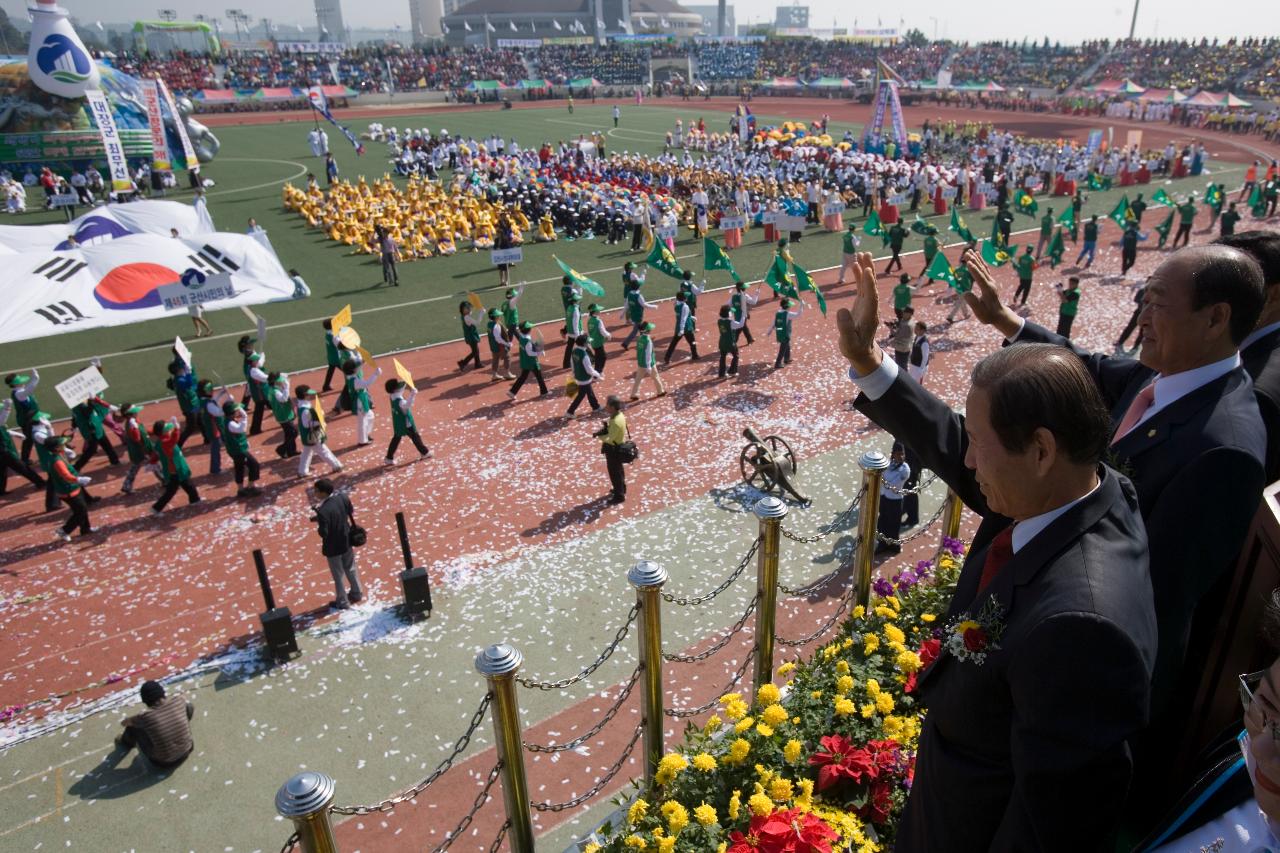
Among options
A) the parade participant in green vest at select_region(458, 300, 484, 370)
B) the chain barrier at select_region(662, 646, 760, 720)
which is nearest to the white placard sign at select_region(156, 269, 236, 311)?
the parade participant in green vest at select_region(458, 300, 484, 370)

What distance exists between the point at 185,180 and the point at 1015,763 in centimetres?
4260

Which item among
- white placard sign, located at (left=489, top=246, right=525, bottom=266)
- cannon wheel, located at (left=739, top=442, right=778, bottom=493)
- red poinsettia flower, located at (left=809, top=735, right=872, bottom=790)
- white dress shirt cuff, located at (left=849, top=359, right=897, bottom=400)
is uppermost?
white dress shirt cuff, located at (left=849, top=359, right=897, bottom=400)

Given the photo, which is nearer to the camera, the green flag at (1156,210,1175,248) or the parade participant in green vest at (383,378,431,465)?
the parade participant in green vest at (383,378,431,465)

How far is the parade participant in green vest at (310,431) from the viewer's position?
10.8 meters

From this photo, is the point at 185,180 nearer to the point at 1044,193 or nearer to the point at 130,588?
the point at 130,588

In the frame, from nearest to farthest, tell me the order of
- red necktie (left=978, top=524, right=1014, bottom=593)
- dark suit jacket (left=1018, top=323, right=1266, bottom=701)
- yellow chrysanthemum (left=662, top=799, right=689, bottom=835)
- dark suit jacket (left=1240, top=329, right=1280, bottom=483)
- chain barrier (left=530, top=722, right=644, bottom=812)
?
1. red necktie (left=978, top=524, right=1014, bottom=593)
2. dark suit jacket (left=1018, top=323, right=1266, bottom=701)
3. dark suit jacket (left=1240, top=329, right=1280, bottom=483)
4. yellow chrysanthemum (left=662, top=799, right=689, bottom=835)
5. chain barrier (left=530, top=722, right=644, bottom=812)

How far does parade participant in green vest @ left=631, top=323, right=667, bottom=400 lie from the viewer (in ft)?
42.4

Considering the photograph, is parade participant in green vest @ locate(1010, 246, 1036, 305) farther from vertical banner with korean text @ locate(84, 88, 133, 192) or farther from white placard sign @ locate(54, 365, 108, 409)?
vertical banner with korean text @ locate(84, 88, 133, 192)

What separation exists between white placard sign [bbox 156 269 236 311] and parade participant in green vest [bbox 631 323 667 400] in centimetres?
686

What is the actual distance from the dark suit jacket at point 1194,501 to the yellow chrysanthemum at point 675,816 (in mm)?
2247

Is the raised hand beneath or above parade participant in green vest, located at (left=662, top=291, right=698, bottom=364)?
above

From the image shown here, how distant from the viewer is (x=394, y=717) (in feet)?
22.1

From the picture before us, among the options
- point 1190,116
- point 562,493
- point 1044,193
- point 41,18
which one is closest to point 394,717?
point 562,493

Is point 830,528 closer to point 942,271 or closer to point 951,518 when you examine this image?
point 951,518
